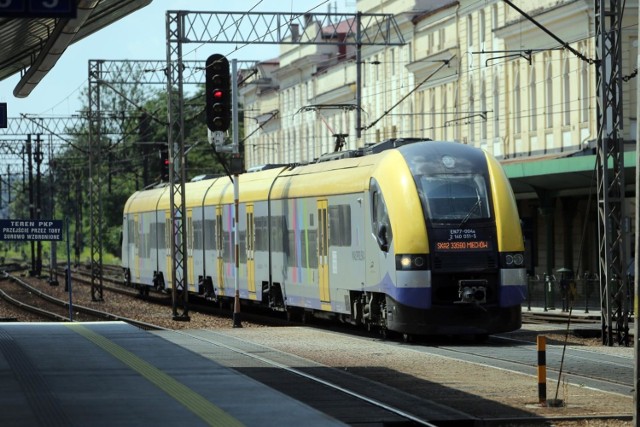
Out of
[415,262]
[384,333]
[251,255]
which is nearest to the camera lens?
[415,262]

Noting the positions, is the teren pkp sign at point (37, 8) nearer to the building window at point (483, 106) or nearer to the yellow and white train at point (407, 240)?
the yellow and white train at point (407, 240)

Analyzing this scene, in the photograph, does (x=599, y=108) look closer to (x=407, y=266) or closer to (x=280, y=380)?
(x=407, y=266)

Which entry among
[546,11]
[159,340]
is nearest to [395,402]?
[159,340]

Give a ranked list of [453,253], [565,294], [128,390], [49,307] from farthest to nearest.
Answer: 1. [49,307]
2. [565,294]
3. [453,253]
4. [128,390]

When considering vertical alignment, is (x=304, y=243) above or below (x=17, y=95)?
below

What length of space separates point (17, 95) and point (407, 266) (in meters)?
8.01

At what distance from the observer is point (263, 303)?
37938 millimetres

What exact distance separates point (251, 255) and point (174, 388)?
2077cm

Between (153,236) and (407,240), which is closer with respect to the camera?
(407,240)

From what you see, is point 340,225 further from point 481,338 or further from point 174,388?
point 174,388

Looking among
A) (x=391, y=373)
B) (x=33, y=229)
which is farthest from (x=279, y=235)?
(x=391, y=373)

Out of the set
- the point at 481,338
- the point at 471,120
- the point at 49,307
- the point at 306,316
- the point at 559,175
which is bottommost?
the point at 49,307

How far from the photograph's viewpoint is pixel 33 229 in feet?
127

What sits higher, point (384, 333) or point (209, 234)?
point (209, 234)
